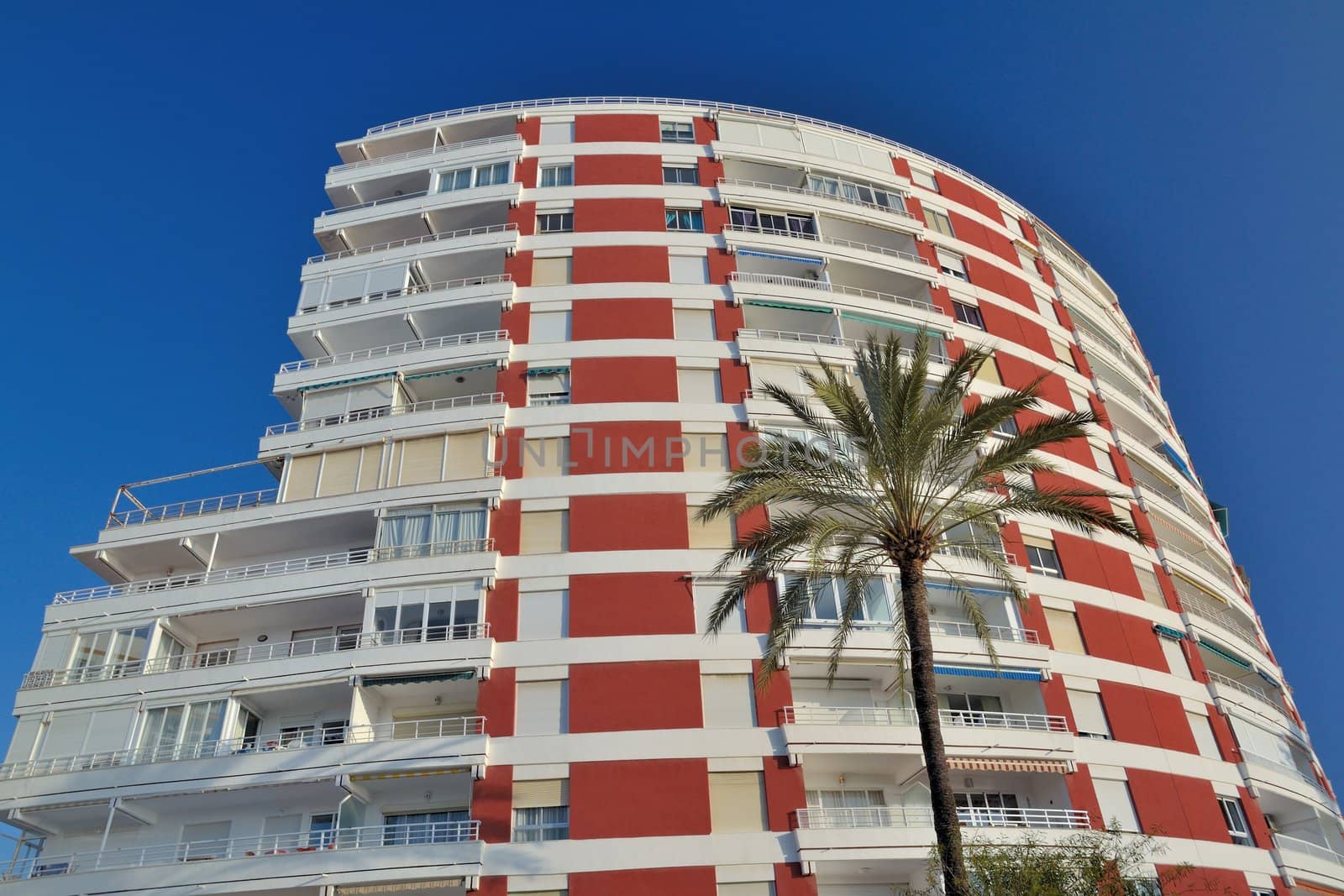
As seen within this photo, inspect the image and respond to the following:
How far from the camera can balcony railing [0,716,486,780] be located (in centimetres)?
2916

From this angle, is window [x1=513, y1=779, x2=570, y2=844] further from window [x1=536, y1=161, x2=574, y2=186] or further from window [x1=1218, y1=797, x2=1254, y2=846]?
window [x1=536, y1=161, x2=574, y2=186]

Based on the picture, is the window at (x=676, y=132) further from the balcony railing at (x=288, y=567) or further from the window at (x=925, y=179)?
the balcony railing at (x=288, y=567)

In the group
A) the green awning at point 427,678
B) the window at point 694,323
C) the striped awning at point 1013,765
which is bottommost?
the striped awning at point 1013,765

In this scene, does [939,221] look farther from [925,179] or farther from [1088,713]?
[1088,713]

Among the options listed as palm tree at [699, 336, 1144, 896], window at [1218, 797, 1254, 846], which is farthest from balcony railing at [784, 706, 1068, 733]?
window at [1218, 797, 1254, 846]

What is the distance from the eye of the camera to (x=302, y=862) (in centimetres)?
2666

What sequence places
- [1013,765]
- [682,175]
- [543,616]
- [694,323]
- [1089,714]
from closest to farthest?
1. [1013,765]
2. [543,616]
3. [1089,714]
4. [694,323]
5. [682,175]

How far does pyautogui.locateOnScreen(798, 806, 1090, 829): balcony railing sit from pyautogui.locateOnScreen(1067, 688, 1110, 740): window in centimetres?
327

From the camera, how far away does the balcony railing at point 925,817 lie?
94.1 feet

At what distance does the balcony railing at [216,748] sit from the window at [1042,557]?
21.1 metres

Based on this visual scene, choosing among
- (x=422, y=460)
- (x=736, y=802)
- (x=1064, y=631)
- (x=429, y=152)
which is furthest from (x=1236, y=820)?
(x=429, y=152)

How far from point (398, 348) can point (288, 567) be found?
9.71 m

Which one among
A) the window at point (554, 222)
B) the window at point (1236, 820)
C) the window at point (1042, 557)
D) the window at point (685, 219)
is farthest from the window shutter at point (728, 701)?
the window at point (554, 222)

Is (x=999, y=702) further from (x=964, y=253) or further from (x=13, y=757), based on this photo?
(x=13, y=757)
